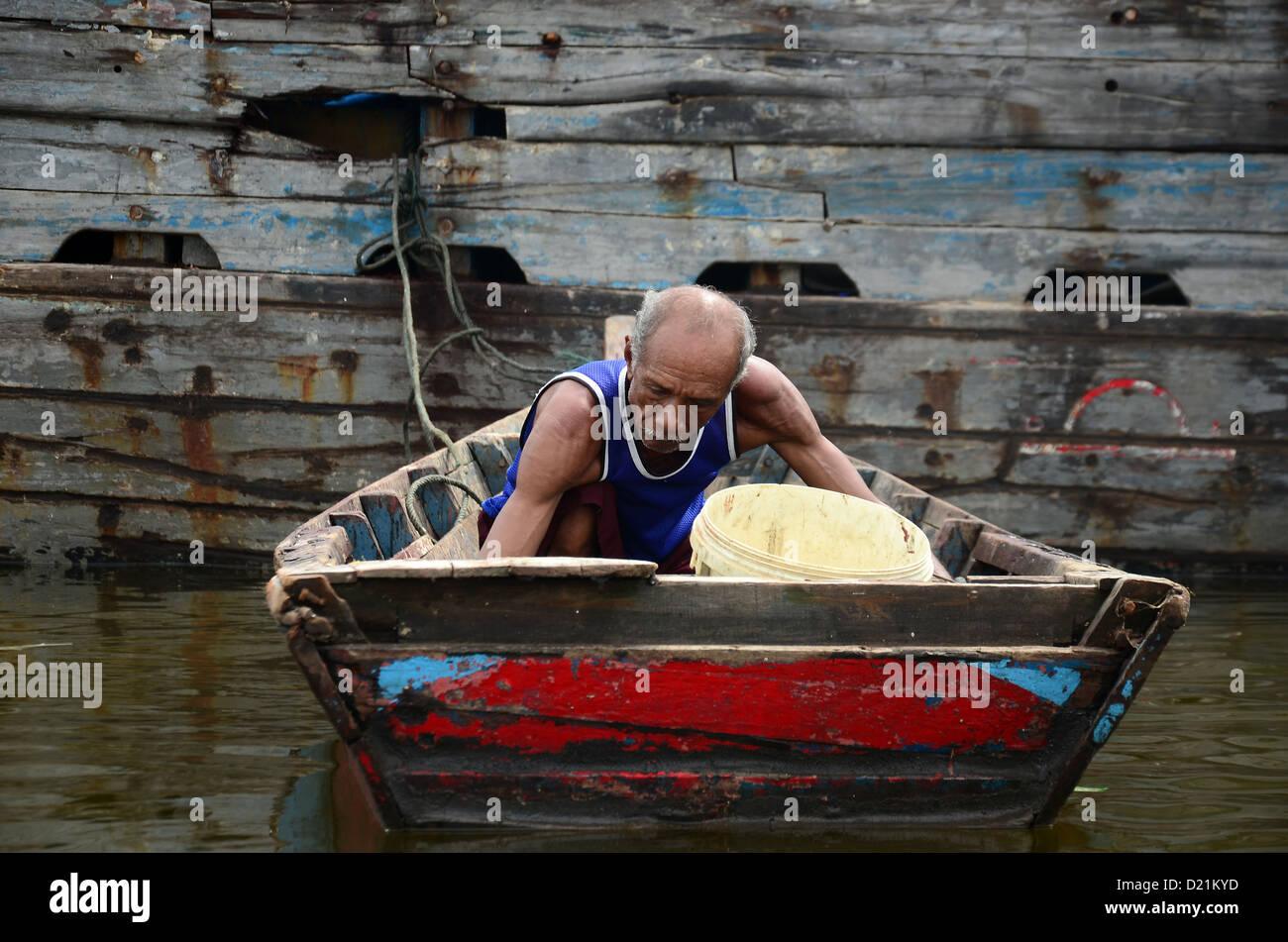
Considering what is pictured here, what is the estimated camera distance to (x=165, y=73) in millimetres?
5969

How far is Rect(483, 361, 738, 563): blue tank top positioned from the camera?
3.20 m

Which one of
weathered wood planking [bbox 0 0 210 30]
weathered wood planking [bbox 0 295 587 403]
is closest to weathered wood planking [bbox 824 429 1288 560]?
weathered wood planking [bbox 0 295 587 403]

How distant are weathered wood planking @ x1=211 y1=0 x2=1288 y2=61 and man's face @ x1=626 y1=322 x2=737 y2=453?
11.3ft

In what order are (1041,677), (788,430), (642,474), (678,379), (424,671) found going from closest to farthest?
1. (424,671)
2. (1041,677)
3. (678,379)
4. (642,474)
5. (788,430)

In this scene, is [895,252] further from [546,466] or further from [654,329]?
[546,466]

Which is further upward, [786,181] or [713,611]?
[786,181]

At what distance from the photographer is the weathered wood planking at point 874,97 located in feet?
19.7

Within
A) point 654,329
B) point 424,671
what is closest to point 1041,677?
point 654,329

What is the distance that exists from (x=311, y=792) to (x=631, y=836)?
0.93 metres

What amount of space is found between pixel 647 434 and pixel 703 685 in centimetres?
75

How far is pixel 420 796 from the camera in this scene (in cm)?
276

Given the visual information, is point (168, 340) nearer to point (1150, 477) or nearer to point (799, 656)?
point (799, 656)

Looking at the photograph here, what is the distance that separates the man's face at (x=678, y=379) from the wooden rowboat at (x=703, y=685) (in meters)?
0.58

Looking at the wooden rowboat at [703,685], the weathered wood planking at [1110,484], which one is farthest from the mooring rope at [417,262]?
the wooden rowboat at [703,685]
